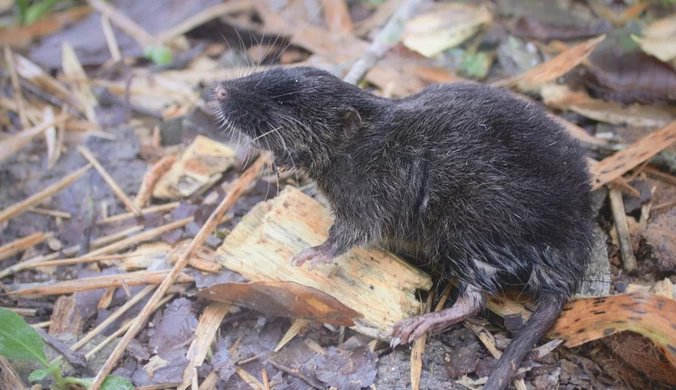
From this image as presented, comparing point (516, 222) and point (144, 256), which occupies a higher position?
point (516, 222)

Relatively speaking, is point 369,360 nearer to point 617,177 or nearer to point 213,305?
point 213,305

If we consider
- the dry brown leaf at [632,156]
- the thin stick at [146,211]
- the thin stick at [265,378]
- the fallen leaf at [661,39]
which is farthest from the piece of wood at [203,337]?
the fallen leaf at [661,39]

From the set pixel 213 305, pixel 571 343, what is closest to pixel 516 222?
pixel 571 343

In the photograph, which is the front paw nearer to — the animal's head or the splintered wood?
the splintered wood

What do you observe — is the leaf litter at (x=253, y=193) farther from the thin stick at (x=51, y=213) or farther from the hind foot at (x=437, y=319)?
the hind foot at (x=437, y=319)

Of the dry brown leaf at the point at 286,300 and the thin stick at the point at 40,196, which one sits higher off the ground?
the thin stick at the point at 40,196

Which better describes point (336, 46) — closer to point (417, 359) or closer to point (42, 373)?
point (417, 359)

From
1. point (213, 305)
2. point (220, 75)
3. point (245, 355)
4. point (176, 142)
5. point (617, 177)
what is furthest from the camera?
point (220, 75)
